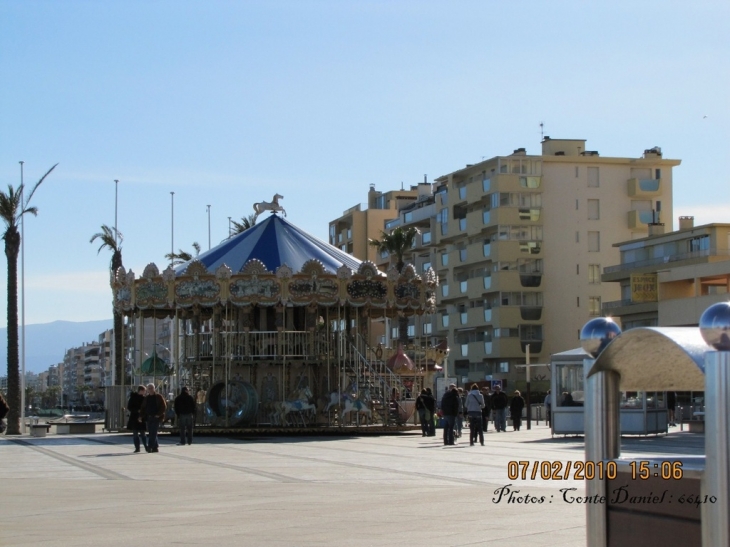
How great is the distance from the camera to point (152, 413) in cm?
2638

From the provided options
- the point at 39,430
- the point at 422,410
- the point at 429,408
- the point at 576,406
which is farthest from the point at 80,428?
the point at 576,406

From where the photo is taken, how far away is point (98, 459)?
2375 cm

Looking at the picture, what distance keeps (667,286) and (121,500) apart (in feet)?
176

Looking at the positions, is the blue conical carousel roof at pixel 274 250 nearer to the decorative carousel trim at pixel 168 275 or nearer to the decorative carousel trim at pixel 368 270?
the decorative carousel trim at pixel 168 275

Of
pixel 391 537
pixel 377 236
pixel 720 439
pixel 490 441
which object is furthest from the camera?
pixel 377 236

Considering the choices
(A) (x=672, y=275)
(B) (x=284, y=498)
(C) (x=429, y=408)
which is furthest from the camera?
(A) (x=672, y=275)

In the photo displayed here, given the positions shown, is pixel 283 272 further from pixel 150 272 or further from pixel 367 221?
pixel 367 221

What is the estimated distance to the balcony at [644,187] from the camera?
80.1 meters

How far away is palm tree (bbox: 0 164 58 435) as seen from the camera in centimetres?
4125

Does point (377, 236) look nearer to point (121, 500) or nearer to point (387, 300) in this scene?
point (387, 300)

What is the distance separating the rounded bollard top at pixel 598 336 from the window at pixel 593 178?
7407 cm

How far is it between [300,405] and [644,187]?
51232mm

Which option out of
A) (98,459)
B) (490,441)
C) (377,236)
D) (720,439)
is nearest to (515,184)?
(377,236)

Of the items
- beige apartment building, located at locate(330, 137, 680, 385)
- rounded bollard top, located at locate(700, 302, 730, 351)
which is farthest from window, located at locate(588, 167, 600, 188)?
rounded bollard top, located at locate(700, 302, 730, 351)
